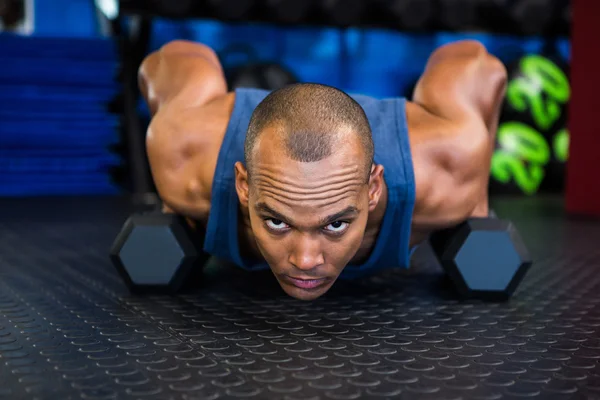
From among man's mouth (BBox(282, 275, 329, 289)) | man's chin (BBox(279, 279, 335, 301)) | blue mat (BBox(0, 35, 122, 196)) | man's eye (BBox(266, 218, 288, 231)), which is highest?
man's eye (BBox(266, 218, 288, 231))

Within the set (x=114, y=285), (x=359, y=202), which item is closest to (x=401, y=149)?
(x=359, y=202)

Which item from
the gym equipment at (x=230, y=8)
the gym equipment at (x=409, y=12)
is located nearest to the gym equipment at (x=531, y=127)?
the gym equipment at (x=409, y=12)

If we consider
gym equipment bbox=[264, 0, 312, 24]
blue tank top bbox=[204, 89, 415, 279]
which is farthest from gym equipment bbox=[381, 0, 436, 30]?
blue tank top bbox=[204, 89, 415, 279]

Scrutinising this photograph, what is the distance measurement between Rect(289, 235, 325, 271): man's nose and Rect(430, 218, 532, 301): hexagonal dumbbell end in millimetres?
442

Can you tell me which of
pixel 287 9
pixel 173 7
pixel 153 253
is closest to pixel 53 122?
pixel 173 7

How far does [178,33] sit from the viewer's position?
4012 millimetres

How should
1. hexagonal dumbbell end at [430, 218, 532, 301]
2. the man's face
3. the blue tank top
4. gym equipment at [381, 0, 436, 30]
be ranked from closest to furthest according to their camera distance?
the man's face, the blue tank top, hexagonal dumbbell end at [430, 218, 532, 301], gym equipment at [381, 0, 436, 30]

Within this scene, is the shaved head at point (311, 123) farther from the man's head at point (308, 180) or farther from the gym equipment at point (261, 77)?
the gym equipment at point (261, 77)

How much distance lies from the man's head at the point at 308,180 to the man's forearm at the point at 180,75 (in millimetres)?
389

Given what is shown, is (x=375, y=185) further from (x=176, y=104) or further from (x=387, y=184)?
(x=176, y=104)

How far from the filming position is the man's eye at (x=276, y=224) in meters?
1.07

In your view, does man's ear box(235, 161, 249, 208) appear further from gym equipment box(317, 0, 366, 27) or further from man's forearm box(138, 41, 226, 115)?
gym equipment box(317, 0, 366, 27)

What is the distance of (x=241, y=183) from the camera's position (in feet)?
3.84

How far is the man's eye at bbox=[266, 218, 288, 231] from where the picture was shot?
107 centimetres
